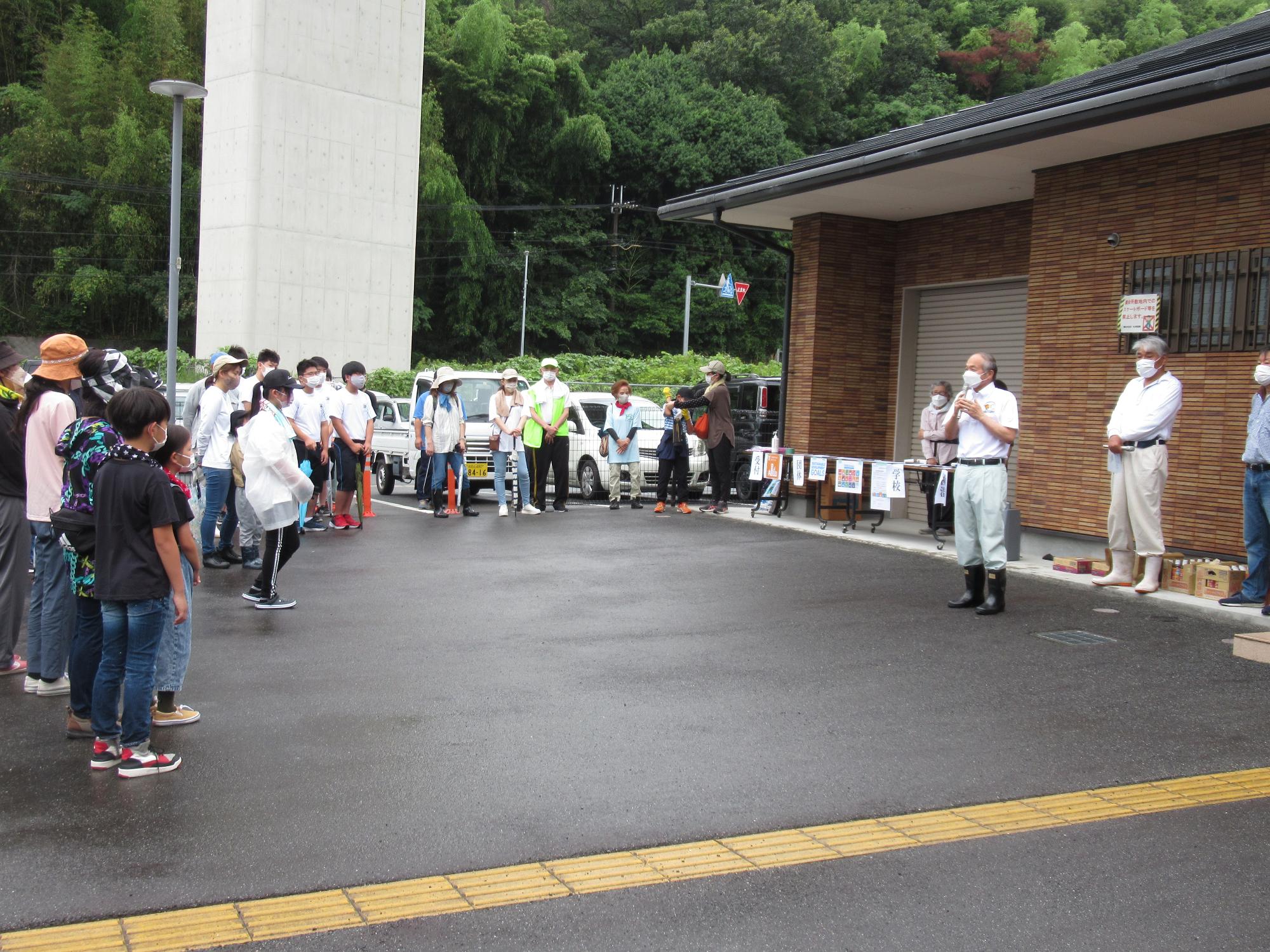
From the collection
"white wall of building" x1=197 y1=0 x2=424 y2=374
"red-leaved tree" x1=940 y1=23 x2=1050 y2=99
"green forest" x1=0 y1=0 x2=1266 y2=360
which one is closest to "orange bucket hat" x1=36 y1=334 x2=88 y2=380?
"white wall of building" x1=197 y1=0 x2=424 y2=374

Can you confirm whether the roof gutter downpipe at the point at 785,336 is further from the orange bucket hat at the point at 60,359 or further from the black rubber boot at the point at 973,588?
the orange bucket hat at the point at 60,359

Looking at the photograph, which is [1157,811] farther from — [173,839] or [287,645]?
[287,645]

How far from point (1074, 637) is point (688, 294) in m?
46.1

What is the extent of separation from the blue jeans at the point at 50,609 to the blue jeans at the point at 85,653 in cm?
74

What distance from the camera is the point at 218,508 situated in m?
11.4

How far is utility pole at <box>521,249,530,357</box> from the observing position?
184 ft

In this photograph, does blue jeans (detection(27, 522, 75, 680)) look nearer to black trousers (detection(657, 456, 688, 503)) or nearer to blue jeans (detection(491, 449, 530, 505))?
blue jeans (detection(491, 449, 530, 505))

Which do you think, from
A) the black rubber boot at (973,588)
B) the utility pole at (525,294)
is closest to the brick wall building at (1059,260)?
the black rubber boot at (973,588)

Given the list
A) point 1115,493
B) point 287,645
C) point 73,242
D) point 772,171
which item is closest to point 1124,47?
point 73,242

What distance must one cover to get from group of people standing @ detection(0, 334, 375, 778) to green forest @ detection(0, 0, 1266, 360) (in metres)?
45.3

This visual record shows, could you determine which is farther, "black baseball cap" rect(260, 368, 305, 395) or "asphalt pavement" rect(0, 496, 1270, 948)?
"black baseball cap" rect(260, 368, 305, 395)

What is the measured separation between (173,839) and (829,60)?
65.4 m

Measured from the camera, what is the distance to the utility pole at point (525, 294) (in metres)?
55.9

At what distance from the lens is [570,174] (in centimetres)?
6141
